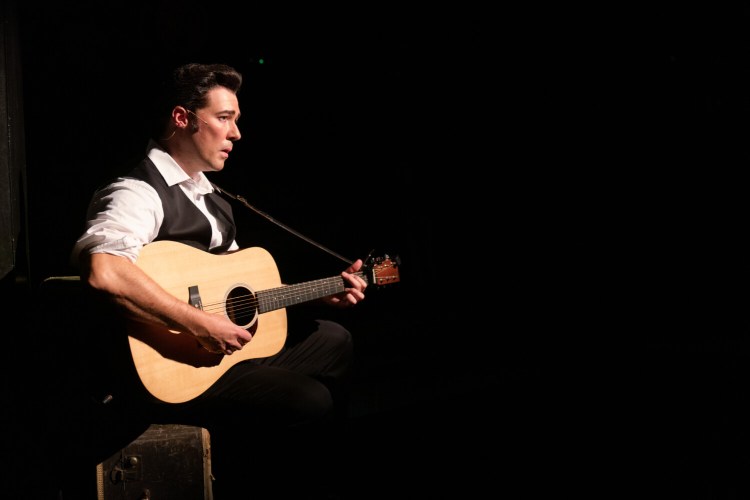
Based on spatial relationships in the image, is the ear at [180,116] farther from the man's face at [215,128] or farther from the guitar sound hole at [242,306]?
the guitar sound hole at [242,306]

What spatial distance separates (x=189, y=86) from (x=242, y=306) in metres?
0.96

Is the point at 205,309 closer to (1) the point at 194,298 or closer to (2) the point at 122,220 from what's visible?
(1) the point at 194,298

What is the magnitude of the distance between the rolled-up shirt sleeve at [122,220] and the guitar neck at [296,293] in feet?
1.59

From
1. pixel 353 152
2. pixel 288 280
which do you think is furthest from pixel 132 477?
pixel 353 152

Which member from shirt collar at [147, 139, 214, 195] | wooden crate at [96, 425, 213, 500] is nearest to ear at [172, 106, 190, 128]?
shirt collar at [147, 139, 214, 195]

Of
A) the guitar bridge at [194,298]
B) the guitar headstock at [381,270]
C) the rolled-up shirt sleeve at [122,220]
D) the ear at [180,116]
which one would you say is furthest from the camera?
the guitar headstock at [381,270]

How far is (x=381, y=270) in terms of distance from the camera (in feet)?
8.78

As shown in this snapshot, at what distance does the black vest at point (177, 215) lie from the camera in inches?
78.0

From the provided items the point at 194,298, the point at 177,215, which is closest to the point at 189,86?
the point at 177,215

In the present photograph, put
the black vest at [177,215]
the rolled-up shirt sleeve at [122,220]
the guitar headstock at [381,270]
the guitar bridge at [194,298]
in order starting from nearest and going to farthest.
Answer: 1. the rolled-up shirt sleeve at [122,220]
2. the guitar bridge at [194,298]
3. the black vest at [177,215]
4. the guitar headstock at [381,270]

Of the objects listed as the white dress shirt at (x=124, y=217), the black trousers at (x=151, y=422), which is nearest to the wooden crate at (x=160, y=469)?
the black trousers at (x=151, y=422)

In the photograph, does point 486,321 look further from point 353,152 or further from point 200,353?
point 200,353

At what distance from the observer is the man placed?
1.70 metres

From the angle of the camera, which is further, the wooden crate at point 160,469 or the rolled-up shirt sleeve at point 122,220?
the wooden crate at point 160,469
